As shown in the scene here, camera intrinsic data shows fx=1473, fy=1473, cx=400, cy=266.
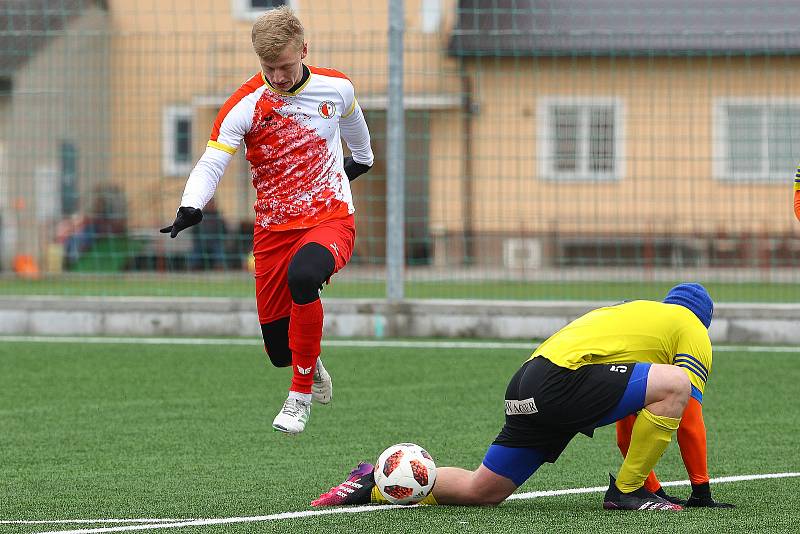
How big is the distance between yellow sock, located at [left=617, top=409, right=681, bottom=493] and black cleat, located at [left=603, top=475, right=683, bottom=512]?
0.03m

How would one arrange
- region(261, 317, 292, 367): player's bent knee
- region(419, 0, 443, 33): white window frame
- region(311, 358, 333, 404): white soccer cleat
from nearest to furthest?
1. region(311, 358, 333, 404): white soccer cleat
2. region(261, 317, 292, 367): player's bent knee
3. region(419, 0, 443, 33): white window frame

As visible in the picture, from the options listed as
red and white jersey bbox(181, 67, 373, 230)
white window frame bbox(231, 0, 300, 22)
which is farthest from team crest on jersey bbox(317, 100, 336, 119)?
white window frame bbox(231, 0, 300, 22)

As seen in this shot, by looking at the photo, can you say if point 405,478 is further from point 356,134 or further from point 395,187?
point 395,187

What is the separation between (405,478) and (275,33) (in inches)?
83.7

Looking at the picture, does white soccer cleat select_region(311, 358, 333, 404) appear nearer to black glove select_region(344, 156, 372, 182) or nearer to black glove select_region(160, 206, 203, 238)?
black glove select_region(344, 156, 372, 182)

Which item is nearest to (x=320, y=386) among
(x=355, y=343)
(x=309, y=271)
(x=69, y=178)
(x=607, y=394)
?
(x=309, y=271)

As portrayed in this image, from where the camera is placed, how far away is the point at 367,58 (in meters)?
13.7

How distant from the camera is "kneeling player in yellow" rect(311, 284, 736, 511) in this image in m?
6.18

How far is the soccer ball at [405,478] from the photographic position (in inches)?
252

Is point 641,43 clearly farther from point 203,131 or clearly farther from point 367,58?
point 203,131

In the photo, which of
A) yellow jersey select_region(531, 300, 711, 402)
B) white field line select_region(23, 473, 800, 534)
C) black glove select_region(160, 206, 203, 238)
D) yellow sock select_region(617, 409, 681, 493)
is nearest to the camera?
white field line select_region(23, 473, 800, 534)

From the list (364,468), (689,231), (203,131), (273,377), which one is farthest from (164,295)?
(364,468)

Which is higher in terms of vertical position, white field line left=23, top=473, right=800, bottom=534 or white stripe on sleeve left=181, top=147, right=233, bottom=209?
white stripe on sleeve left=181, top=147, right=233, bottom=209

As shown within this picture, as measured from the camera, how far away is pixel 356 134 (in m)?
7.79
